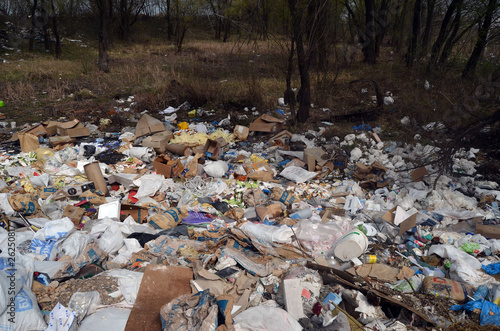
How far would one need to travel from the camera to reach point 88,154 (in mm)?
5391

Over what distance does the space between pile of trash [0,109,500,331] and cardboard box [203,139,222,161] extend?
0.06 feet

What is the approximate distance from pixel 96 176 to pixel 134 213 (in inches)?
41.6

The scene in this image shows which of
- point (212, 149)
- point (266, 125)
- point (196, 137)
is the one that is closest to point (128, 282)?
point (212, 149)

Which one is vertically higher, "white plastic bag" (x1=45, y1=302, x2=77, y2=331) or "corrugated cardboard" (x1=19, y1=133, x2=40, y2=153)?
"corrugated cardboard" (x1=19, y1=133, x2=40, y2=153)

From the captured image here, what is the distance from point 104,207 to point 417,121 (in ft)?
19.2

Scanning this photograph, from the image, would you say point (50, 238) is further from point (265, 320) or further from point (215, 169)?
point (215, 169)

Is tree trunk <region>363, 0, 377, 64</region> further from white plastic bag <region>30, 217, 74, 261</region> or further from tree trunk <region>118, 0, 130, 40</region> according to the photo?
tree trunk <region>118, 0, 130, 40</region>

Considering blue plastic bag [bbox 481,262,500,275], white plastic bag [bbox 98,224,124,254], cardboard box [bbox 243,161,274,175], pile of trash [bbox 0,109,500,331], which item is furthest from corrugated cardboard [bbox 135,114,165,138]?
blue plastic bag [bbox 481,262,500,275]

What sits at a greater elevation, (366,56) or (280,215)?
(366,56)

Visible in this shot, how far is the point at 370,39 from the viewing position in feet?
43.2

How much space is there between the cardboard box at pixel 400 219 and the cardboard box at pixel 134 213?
2.66 m

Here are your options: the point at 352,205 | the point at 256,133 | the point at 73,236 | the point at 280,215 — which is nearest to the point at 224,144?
the point at 256,133

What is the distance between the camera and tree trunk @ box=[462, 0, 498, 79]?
731 centimetres

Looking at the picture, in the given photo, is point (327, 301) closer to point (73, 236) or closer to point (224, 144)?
point (73, 236)
